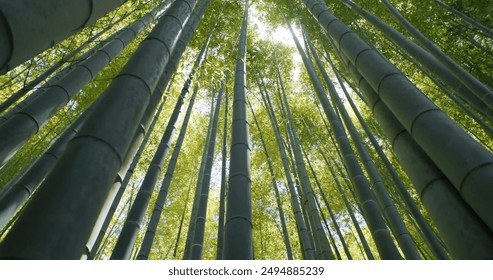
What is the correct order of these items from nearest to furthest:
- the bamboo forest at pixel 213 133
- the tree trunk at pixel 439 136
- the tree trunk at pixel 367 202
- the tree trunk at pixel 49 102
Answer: the bamboo forest at pixel 213 133 → the tree trunk at pixel 439 136 → the tree trunk at pixel 49 102 → the tree trunk at pixel 367 202

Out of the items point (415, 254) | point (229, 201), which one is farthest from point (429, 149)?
point (415, 254)

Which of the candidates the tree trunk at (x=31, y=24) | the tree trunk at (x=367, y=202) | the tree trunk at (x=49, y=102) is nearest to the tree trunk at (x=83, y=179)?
the tree trunk at (x=31, y=24)

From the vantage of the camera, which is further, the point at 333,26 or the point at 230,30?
the point at 230,30

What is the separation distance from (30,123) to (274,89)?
6408mm

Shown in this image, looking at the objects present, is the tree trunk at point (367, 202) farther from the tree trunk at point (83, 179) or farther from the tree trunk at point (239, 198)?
the tree trunk at point (83, 179)

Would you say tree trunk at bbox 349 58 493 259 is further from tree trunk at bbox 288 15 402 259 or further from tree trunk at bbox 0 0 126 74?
tree trunk at bbox 0 0 126 74

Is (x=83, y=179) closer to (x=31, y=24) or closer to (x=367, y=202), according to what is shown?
(x=31, y=24)

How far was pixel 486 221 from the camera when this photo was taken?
42.1 inches

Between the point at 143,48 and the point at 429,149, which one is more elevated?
the point at 143,48

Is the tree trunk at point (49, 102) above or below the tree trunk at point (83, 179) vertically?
above

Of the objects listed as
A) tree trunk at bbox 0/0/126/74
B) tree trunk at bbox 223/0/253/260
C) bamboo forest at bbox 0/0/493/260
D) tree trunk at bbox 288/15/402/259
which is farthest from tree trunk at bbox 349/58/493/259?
tree trunk at bbox 0/0/126/74

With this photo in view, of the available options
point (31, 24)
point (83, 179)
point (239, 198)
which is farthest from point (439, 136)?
point (31, 24)

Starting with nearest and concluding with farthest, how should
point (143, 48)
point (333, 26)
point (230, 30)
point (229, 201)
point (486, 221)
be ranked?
point (486, 221) → point (143, 48) → point (229, 201) → point (333, 26) → point (230, 30)
